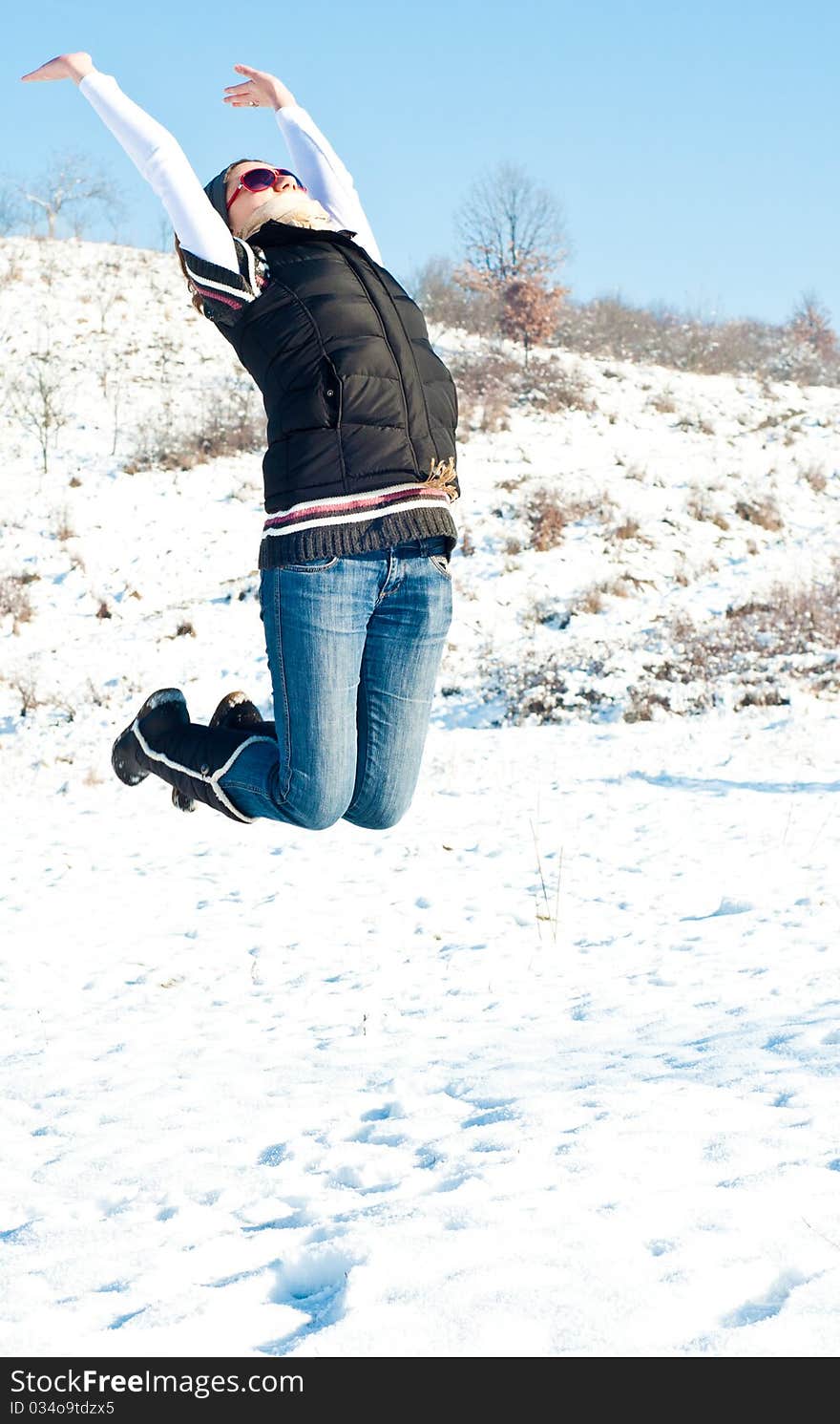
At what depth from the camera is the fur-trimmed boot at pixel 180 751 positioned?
340cm

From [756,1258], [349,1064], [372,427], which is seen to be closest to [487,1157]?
[756,1258]

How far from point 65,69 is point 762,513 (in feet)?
52.5

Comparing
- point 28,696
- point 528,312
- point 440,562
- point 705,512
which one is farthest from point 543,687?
point 528,312

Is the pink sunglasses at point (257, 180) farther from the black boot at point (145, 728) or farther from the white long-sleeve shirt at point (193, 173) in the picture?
the black boot at point (145, 728)

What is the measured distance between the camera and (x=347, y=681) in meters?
3.03

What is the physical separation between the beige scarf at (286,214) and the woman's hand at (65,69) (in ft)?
2.32

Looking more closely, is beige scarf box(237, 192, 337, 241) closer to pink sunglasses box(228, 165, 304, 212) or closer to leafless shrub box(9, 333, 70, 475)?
pink sunglasses box(228, 165, 304, 212)

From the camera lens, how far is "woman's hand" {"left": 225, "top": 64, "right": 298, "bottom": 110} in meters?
3.53

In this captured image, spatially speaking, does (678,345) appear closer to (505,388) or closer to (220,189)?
(505,388)

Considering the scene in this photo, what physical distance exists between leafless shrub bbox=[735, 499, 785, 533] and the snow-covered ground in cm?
578

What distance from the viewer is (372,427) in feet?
9.02

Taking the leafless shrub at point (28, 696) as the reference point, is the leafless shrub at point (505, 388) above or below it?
above

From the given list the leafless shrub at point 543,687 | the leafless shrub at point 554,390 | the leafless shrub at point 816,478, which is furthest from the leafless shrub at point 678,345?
the leafless shrub at point 543,687

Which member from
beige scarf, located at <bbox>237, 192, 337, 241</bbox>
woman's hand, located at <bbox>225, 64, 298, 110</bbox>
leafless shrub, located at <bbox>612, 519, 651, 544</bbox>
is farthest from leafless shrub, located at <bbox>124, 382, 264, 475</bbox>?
beige scarf, located at <bbox>237, 192, 337, 241</bbox>
